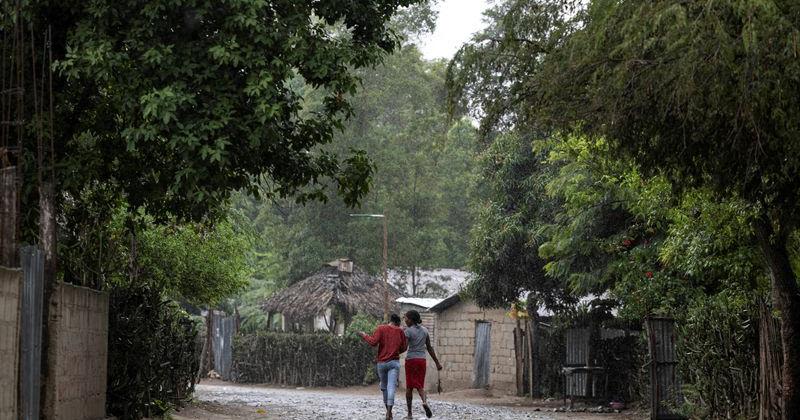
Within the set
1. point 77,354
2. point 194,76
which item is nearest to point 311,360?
point 77,354

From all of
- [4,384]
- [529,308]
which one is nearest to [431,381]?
[529,308]

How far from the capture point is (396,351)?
1780cm

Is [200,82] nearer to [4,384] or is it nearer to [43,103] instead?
[43,103]

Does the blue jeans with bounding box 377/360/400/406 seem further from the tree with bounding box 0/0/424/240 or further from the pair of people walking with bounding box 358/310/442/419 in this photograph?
the tree with bounding box 0/0/424/240

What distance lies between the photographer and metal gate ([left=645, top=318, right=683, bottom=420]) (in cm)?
1930

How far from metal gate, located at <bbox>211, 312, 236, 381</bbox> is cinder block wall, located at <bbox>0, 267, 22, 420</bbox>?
33.9 metres

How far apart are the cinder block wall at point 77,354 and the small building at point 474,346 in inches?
802

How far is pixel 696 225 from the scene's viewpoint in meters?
16.8

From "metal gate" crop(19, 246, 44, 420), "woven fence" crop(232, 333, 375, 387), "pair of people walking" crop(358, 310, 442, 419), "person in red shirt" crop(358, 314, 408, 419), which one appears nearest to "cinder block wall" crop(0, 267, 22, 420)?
"metal gate" crop(19, 246, 44, 420)

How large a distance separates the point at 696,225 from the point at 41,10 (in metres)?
9.56

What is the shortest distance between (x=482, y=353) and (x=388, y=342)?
17.9 metres

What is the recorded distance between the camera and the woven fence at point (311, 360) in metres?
41.4

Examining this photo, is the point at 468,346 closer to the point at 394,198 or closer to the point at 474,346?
the point at 474,346

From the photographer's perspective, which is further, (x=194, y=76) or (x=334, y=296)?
(x=334, y=296)
